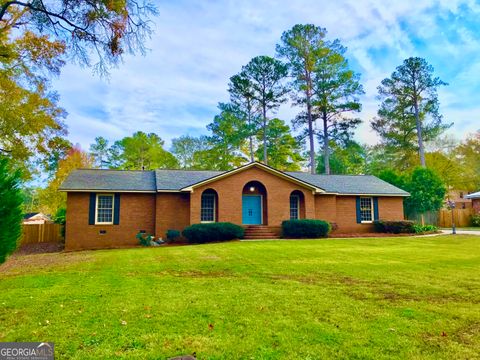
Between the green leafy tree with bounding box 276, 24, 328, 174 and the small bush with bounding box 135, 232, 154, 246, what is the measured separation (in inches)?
745

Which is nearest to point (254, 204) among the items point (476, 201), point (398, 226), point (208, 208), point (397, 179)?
point (208, 208)

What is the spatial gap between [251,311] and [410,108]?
34.8m

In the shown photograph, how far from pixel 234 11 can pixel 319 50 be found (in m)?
20.1

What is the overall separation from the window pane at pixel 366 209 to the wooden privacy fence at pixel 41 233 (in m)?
21.2

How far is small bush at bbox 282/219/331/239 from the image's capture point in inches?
714

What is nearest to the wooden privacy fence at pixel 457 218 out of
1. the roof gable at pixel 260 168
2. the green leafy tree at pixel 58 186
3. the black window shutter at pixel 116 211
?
the roof gable at pixel 260 168

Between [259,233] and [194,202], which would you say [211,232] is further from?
[259,233]

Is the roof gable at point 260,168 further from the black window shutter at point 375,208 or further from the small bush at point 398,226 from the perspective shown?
the small bush at point 398,226

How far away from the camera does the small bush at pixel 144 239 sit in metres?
17.2

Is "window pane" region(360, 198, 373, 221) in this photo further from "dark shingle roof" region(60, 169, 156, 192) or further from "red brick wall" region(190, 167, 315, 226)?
"dark shingle roof" region(60, 169, 156, 192)

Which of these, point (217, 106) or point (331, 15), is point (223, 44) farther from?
point (217, 106)

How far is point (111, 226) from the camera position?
17828mm

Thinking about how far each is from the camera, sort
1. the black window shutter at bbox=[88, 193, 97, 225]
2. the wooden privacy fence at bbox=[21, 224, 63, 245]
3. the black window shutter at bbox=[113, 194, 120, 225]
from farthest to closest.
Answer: the wooden privacy fence at bbox=[21, 224, 63, 245]
the black window shutter at bbox=[113, 194, 120, 225]
the black window shutter at bbox=[88, 193, 97, 225]

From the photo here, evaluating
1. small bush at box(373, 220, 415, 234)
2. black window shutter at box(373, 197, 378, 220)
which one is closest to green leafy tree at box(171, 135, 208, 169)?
black window shutter at box(373, 197, 378, 220)
